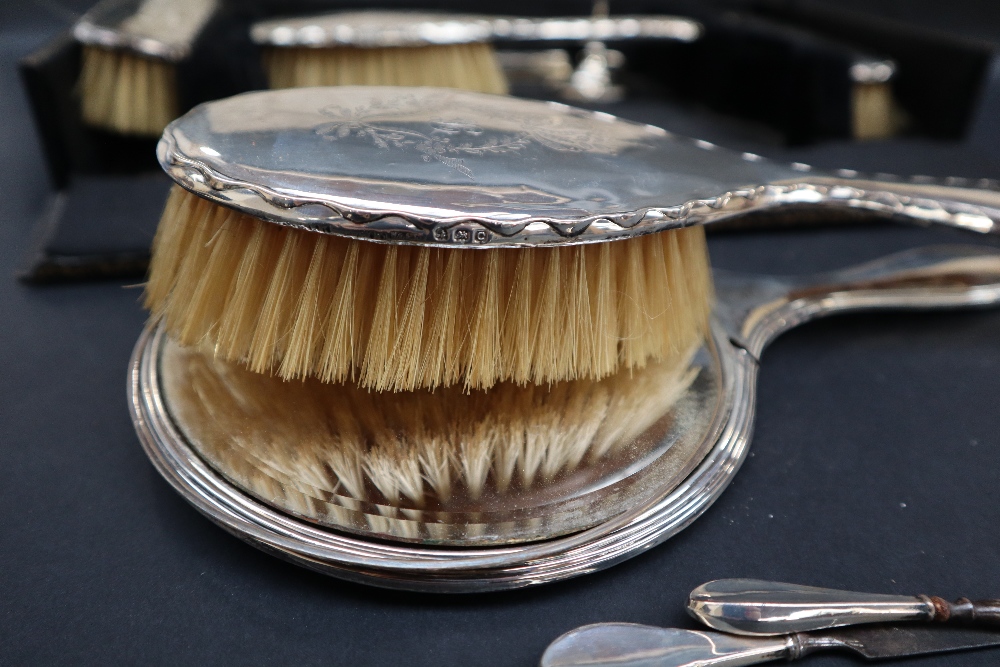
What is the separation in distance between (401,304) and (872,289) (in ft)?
1.54

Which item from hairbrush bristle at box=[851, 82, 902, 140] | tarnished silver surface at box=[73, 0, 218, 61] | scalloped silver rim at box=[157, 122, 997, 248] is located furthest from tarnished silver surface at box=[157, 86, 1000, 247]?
hairbrush bristle at box=[851, 82, 902, 140]

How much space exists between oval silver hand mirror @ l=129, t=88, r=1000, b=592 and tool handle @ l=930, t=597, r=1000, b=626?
0.13m

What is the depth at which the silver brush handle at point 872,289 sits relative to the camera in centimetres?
63

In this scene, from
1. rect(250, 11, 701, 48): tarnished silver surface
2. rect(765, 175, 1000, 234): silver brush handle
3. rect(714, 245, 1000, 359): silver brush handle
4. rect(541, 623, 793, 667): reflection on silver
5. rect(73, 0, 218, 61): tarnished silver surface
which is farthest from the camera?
rect(250, 11, 701, 48): tarnished silver surface

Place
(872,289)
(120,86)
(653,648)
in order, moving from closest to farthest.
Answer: (653,648) < (872,289) < (120,86)

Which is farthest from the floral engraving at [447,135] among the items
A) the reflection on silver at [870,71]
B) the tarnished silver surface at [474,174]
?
the reflection on silver at [870,71]

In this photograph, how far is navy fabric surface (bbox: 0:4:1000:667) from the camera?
1.24 ft

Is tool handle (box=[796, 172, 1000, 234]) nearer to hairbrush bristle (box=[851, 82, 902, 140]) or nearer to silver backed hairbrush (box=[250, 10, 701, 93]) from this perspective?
hairbrush bristle (box=[851, 82, 902, 140])

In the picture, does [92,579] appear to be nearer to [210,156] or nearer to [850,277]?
[210,156]

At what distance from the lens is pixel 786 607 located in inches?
15.0

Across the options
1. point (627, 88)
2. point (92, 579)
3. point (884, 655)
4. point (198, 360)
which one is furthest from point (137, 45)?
point (884, 655)

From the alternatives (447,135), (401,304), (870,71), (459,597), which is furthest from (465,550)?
(870,71)

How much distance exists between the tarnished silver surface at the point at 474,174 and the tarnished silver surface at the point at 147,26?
353 millimetres

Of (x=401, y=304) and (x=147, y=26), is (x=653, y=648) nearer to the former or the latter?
(x=401, y=304)
